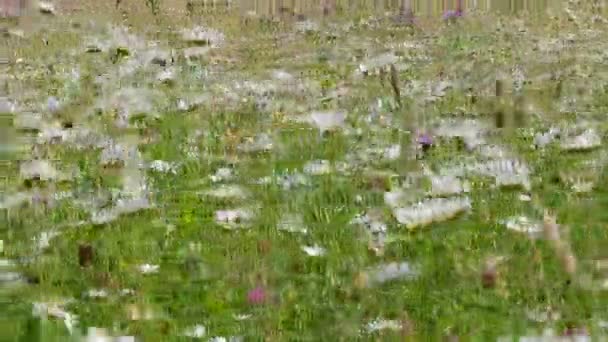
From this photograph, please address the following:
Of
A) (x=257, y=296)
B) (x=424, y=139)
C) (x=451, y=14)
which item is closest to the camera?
(x=257, y=296)

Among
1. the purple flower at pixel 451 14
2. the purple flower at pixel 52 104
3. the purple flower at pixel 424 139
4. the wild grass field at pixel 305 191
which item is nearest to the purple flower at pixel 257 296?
the wild grass field at pixel 305 191

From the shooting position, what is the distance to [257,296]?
604cm

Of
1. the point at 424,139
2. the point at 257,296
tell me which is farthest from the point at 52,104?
the point at 257,296

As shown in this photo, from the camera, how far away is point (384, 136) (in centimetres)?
945

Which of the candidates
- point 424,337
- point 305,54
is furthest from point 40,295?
point 305,54

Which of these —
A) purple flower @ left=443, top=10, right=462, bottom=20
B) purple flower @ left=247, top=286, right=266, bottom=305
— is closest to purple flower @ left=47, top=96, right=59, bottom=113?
purple flower @ left=247, top=286, right=266, bottom=305

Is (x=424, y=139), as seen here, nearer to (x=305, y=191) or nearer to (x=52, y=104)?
(x=305, y=191)

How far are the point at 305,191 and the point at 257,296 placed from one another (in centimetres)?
197

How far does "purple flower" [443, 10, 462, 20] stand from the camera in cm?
1562

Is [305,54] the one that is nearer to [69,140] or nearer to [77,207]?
[69,140]

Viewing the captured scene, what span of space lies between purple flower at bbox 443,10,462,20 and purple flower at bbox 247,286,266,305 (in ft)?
33.0

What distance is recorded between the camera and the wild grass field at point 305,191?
5879 millimetres

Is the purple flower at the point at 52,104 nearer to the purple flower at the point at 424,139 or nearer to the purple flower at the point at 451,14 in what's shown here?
the purple flower at the point at 424,139

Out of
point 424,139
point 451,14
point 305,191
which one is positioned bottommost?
point 305,191
